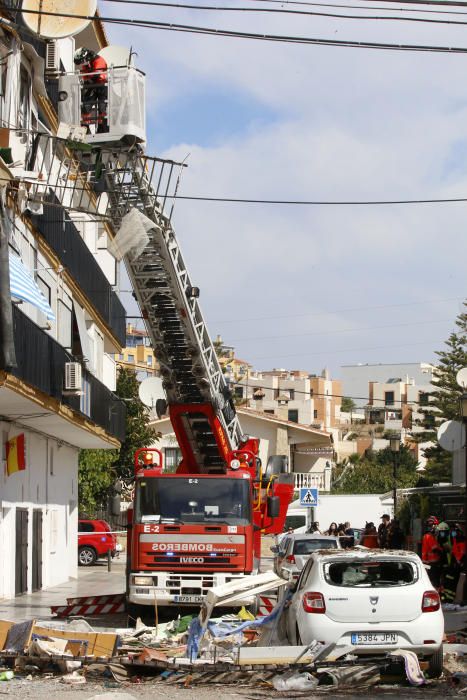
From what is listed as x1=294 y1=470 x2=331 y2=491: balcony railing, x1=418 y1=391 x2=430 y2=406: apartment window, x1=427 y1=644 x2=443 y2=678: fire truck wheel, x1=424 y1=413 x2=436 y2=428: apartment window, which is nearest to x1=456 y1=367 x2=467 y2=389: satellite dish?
x1=427 y1=644 x2=443 y2=678: fire truck wheel

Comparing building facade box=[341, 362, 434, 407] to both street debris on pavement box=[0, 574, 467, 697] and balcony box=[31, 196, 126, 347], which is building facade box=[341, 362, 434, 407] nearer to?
balcony box=[31, 196, 126, 347]

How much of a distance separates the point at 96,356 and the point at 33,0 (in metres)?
16.6

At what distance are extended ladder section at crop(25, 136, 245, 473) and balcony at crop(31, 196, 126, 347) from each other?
1.88 metres

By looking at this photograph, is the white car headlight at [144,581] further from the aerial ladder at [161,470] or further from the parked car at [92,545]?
the parked car at [92,545]

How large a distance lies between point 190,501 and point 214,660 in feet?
19.6

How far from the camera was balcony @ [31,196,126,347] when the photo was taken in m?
24.9

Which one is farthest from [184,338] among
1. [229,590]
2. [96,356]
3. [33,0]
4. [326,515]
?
[326,515]

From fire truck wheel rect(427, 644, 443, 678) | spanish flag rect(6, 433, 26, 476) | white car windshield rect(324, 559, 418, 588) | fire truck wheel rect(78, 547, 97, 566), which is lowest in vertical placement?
fire truck wheel rect(78, 547, 97, 566)

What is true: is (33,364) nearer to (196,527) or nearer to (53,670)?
(196,527)

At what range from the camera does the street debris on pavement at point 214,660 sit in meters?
12.3

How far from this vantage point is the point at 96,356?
114ft

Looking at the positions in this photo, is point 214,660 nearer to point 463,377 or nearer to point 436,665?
point 436,665

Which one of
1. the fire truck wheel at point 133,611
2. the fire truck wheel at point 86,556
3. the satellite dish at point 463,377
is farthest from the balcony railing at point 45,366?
the fire truck wheel at point 86,556

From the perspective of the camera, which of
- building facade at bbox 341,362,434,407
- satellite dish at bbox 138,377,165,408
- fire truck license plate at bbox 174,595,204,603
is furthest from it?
building facade at bbox 341,362,434,407
